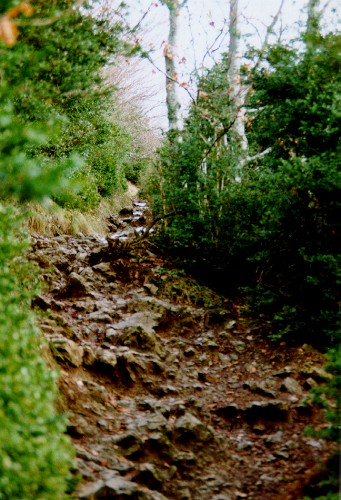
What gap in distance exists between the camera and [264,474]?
4.09m

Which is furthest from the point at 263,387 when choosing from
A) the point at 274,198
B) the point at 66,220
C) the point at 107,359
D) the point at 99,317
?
the point at 66,220

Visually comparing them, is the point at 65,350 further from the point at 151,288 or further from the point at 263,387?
the point at 151,288

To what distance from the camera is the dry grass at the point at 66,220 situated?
978cm

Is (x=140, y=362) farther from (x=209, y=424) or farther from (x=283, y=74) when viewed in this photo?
(x=283, y=74)

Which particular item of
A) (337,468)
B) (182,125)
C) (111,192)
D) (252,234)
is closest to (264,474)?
(337,468)

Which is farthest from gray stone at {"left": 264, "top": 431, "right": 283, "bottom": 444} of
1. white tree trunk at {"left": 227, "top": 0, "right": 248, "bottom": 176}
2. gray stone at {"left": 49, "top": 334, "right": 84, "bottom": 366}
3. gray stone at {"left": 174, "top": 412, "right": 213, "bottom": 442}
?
white tree trunk at {"left": 227, "top": 0, "right": 248, "bottom": 176}

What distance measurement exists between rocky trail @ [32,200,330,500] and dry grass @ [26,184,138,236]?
1111 millimetres

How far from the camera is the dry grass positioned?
9.78 meters

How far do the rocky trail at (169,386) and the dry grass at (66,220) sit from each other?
1.11 metres

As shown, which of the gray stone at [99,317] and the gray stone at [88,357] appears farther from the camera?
the gray stone at [99,317]

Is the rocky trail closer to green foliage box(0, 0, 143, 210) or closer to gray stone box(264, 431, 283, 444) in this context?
gray stone box(264, 431, 283, 444)

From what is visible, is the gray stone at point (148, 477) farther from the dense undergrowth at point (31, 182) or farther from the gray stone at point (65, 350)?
the gray stone at point (65, 350)

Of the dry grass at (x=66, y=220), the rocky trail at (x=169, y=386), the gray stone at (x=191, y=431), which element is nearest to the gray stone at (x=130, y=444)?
the rocky trail at (x=169, y=386)

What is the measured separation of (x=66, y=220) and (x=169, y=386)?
643 centimetres
